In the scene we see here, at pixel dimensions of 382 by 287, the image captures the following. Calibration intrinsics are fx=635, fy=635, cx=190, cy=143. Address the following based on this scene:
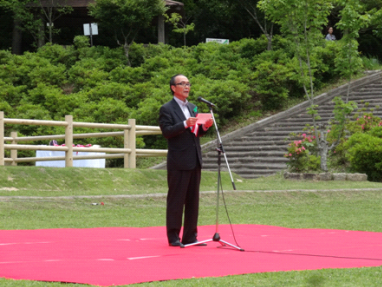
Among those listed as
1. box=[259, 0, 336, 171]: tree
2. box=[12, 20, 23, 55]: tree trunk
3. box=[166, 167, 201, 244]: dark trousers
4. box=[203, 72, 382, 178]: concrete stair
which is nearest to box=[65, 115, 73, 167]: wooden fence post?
box=[259, 0, 336, 171]: tree

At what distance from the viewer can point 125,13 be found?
2503cm

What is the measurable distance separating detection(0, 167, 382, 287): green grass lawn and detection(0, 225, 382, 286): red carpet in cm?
104

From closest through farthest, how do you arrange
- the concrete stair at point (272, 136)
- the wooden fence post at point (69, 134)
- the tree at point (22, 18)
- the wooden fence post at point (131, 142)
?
the wooden fence post at point (69, 134) < the wooden fence post at point (131, 142) < the concrete stair at point (272, 136) < the tree at point (22, 18)

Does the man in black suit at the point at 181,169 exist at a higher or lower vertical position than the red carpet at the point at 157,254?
higher

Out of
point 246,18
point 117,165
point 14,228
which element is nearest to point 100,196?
point 14,228

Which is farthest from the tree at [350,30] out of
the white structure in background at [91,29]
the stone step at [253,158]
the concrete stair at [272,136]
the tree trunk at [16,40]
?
the tree trunk at [16,40]

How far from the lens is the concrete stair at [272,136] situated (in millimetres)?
17750

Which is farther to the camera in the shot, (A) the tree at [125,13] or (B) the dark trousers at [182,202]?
(A) the tree at [125,13]

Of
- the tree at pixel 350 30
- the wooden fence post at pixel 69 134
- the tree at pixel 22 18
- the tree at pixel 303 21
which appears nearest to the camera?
the wooden fence post at pixel 69 134

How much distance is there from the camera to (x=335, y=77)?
23719 millimetres

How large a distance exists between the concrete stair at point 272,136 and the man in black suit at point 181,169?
1076cm

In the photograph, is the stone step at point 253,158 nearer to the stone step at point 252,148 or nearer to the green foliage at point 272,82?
the stone step at point 252,148

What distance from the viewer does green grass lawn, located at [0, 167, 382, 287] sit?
8.63 m

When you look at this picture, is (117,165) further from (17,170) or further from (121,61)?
(121,61)
